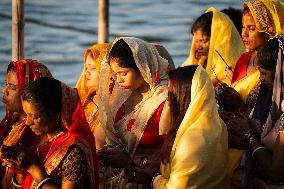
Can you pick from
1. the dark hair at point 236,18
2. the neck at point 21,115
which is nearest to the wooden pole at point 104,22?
the dark hair at point 236,18

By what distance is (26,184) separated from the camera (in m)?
4.67

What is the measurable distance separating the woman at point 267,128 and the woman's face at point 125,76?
620 mm

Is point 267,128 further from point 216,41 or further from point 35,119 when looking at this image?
point 216,41

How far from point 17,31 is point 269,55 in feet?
10.4

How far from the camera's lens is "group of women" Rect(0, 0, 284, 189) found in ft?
14.8

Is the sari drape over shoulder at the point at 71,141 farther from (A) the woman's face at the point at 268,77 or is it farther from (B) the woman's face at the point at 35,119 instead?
(A) the woman's face at the point at 268,77

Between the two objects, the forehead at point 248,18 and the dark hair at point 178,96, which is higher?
the forehead at point 248,18

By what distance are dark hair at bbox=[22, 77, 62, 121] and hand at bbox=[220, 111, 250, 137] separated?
3.10 ft

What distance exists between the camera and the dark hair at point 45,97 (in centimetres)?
454

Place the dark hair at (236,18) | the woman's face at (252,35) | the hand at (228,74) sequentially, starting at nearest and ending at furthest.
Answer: the woman's face at (252,35) → the hand at (228,74) → the dark hair at (236,18)

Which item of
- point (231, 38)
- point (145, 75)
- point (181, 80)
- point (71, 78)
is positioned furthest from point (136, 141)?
point (71, 78)

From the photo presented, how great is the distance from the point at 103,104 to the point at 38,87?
3.00ft

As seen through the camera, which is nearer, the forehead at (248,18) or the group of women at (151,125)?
the group of women at (151,125)

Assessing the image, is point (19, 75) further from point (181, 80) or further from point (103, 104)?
point (181, 80)
